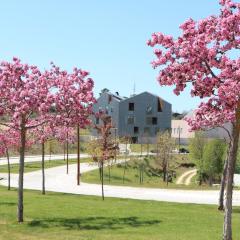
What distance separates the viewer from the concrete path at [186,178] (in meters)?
75.6

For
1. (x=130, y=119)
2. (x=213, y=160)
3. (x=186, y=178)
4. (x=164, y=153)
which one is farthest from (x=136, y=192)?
(x=130, y=119)

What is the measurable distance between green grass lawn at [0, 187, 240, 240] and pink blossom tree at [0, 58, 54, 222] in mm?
1986

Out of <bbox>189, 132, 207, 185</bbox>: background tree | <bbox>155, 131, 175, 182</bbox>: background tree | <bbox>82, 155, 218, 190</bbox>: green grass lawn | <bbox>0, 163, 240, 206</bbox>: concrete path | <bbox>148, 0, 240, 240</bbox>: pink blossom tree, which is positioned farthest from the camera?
<bbox>155, 131, 175, 182</bbox>: background tree

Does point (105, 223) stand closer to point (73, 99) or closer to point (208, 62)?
point (73, 99)

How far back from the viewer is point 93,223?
22.8 meters

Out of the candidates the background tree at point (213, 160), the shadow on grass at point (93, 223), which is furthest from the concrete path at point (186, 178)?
the shadow on grass at point (93, 223)

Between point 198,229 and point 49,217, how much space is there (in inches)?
287

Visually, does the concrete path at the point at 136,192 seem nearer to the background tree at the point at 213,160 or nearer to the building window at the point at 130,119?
the background tree at the point at 213,160

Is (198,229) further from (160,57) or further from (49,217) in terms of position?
(160,57)

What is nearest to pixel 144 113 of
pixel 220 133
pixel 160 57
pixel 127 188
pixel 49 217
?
pixel 220 133

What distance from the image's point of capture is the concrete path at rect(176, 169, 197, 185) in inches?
2974

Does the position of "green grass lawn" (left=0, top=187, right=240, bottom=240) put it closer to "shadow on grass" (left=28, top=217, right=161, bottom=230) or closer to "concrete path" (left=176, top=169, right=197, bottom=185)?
"shadow on grass" (left=28, top=217, right=161, bottom=230)

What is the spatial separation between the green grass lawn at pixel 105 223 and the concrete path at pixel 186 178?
44984 mm

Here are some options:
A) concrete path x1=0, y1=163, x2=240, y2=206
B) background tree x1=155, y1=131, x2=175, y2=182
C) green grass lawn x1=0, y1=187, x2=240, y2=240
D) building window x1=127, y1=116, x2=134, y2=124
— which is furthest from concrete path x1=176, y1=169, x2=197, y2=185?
green grass lawn x1=0, y1=187, x2=240, y2=240
